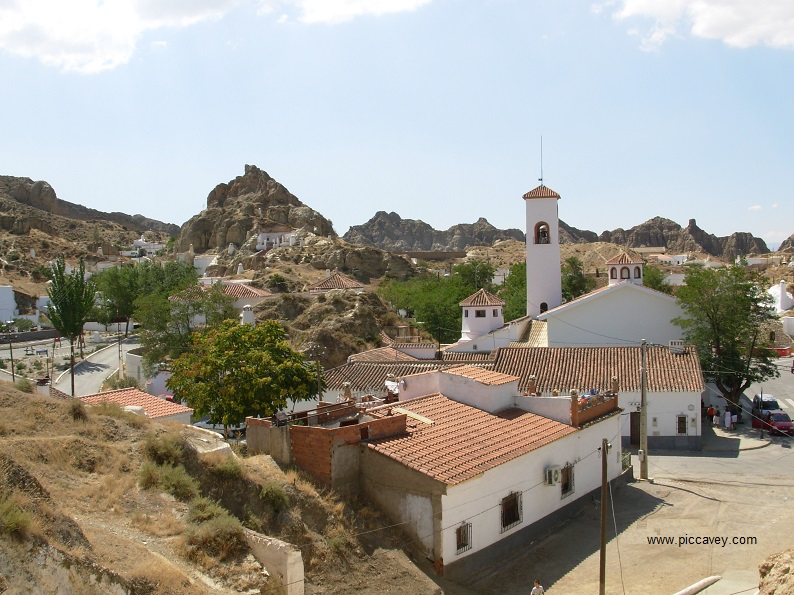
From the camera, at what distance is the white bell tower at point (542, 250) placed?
40.2m

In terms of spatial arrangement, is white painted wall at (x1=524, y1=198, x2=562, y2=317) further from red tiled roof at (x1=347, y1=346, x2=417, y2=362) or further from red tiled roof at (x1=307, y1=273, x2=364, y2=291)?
red tiled roof at (x1=307, y1=273, x2=364, y2=291)

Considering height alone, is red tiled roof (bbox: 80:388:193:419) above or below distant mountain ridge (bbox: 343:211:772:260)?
below

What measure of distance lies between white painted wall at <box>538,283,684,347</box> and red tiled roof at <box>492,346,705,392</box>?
655cm

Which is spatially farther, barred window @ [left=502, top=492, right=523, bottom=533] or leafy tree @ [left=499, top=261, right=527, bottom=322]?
leafy tree @ [left=499, top=261, right=527, bottom=322]

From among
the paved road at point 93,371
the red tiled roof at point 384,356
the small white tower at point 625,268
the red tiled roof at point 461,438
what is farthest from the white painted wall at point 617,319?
the paved road at point 93,371

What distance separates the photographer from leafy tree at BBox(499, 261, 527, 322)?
49037 mm

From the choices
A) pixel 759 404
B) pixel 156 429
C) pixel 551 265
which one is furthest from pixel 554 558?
pixel 551 265

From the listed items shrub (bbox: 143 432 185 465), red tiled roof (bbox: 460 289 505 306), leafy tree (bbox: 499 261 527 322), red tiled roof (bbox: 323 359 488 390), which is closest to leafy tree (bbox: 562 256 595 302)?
leafy tree (bbox: 499 261 527 322)

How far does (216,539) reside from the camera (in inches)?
468

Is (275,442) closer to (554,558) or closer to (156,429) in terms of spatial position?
(156,429)

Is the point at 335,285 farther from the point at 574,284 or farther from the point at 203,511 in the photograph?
the point at 203,511

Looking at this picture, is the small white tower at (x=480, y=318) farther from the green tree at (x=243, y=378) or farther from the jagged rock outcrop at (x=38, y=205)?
the jagged rock outcrop at (x=38, y=205)

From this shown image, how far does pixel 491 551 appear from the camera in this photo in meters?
16.1

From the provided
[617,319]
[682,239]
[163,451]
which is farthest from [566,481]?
[682,239]
